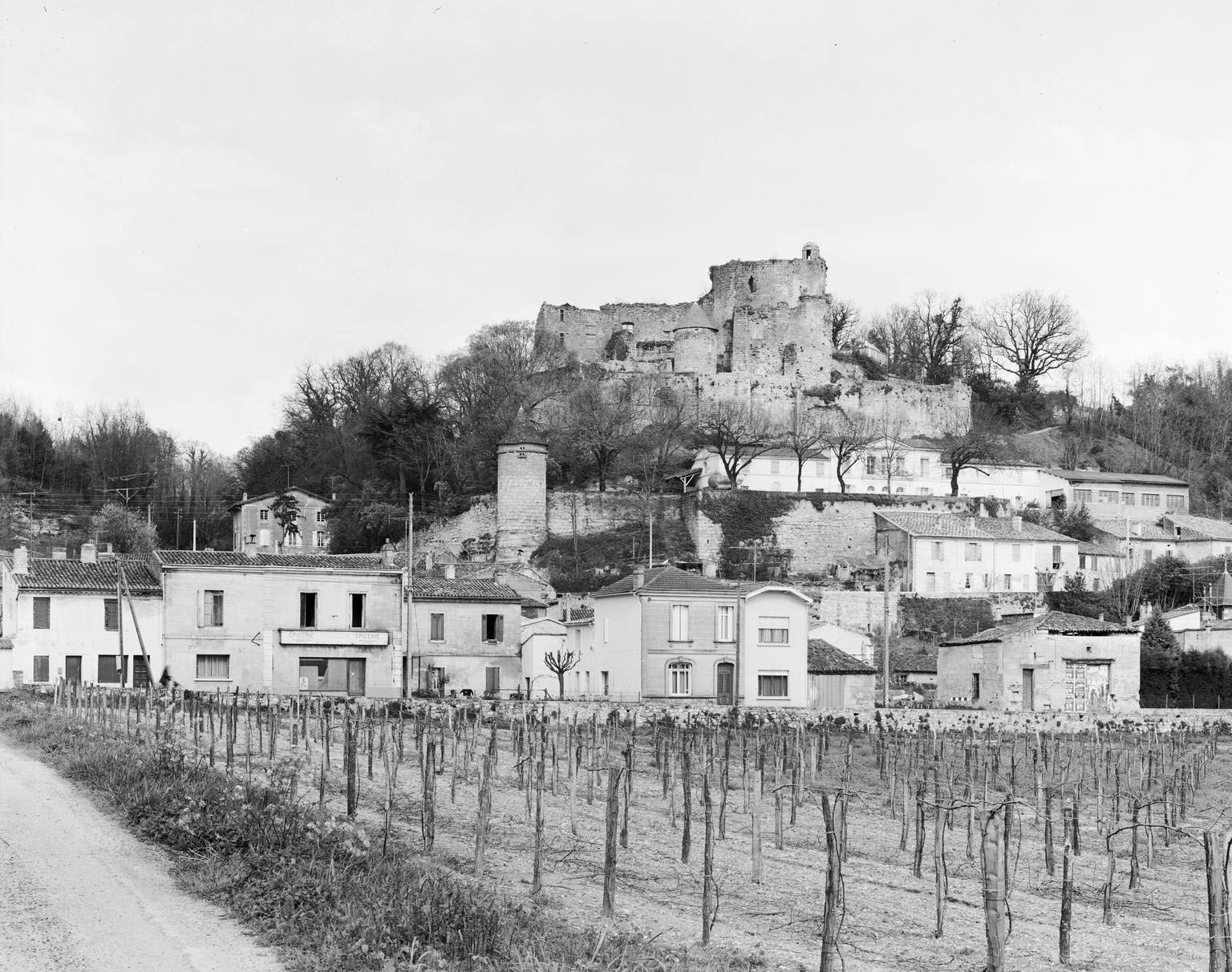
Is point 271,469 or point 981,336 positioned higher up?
point 981,336

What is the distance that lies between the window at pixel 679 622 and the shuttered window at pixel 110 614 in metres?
13.5

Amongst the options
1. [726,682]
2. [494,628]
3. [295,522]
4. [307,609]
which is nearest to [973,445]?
[295,522]

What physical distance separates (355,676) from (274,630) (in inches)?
88.4

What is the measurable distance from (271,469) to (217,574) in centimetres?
3804

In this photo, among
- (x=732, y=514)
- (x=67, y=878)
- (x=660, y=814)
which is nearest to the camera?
(x=67, y=878)

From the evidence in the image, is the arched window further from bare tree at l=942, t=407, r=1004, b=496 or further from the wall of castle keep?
bare tree at l=942, t=407, r=1004, b=496

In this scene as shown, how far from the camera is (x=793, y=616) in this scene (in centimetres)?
4038

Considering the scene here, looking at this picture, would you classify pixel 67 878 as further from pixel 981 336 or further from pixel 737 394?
pixel 981 336

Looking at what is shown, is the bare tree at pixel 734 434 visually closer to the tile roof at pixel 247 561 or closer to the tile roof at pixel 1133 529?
the tile roof at pixel 1133 529

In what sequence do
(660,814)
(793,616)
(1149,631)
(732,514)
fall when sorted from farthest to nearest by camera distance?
1. (732,514)
2. (1149,631)
3. (793,616)
4. (660,814)

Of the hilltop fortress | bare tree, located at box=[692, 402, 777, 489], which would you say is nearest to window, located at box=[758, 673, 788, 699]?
bare tree, located at box=[692, 402, 777, 489]

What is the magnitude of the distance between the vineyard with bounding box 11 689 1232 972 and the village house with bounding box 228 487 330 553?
120 feet

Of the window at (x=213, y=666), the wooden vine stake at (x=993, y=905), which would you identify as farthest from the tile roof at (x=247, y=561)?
the wooden vine stake at (x=993, y=905)

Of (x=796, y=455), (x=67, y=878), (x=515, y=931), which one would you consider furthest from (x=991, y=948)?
(x=796, y=455)
